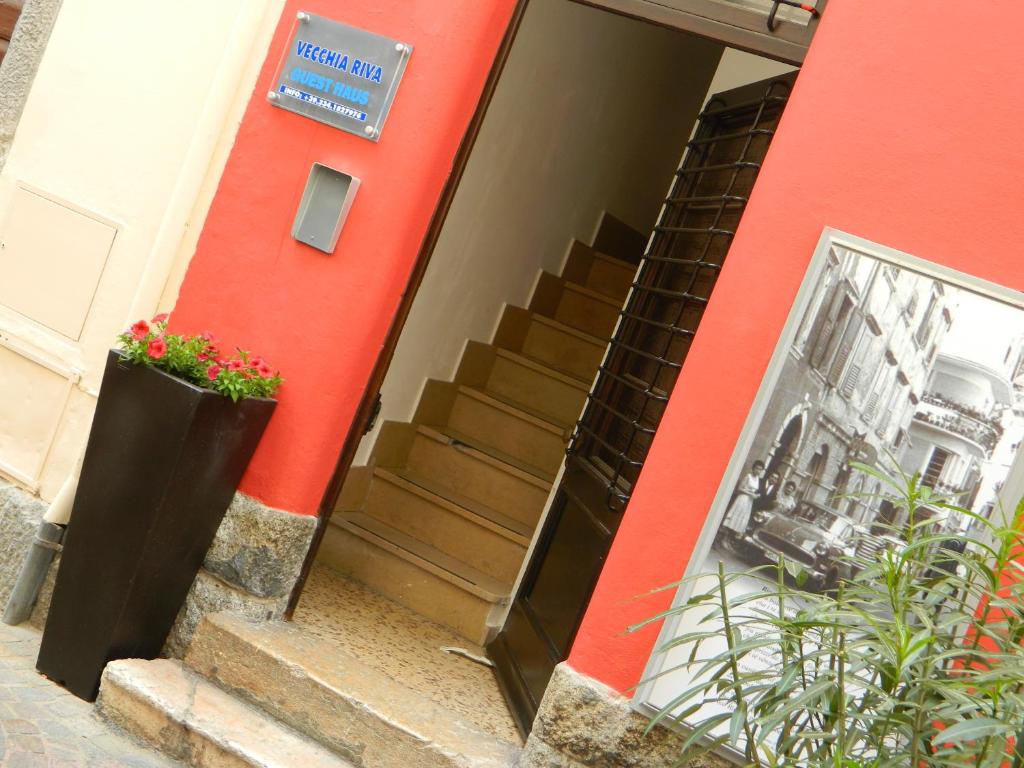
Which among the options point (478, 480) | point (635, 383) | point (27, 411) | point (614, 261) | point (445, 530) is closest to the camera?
point (635, 383)

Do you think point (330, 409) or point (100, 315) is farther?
point (100, 315)

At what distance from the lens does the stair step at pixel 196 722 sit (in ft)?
11.5

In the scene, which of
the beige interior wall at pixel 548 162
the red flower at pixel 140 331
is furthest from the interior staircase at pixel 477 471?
the red flower at pixel 140 331

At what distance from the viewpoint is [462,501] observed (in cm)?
518

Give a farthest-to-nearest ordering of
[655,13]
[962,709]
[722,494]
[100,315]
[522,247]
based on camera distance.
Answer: [522,247]
[100,315]
[655,13]
[722,494]
[962,709]

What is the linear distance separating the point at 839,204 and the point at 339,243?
5.72 ft

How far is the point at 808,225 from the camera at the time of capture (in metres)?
3.21

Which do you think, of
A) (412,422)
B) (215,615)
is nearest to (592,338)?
(412,422)

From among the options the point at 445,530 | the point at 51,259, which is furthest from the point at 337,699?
the point at 51,259

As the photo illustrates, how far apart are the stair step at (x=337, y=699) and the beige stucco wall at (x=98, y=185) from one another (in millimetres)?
1122

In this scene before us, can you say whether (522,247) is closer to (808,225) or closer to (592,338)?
(592,338)

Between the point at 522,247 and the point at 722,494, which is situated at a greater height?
the point at 522,247

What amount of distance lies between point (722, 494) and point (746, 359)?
1.35ft

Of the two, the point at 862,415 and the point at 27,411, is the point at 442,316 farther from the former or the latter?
the point at 862,415
